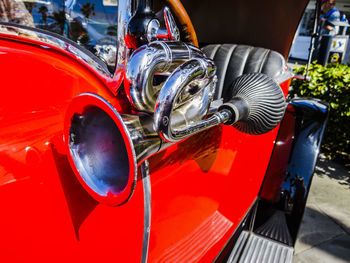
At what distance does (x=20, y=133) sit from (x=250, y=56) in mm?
1633

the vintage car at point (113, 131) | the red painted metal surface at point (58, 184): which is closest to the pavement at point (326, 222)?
the vintage car at point (113, 131)

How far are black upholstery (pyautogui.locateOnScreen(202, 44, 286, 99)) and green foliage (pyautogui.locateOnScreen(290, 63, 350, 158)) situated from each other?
5.28ft

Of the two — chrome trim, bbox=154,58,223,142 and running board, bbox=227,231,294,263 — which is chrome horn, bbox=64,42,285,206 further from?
running board, bbox=227,231,294,263

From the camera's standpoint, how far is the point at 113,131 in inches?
22.5

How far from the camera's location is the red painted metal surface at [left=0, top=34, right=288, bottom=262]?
0.52 m

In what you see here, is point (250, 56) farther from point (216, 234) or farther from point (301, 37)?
point (301, 37)

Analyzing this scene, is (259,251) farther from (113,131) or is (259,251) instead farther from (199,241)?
(113,131)

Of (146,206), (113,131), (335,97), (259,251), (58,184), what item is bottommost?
(259,251)

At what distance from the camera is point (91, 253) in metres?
0.61

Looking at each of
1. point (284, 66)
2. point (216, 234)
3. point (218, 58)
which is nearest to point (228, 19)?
point (218, 58)

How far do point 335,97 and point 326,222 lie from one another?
155cm

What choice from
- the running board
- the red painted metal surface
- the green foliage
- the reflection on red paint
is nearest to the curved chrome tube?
the red painted metal surface

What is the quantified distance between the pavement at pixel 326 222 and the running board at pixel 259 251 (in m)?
0.36

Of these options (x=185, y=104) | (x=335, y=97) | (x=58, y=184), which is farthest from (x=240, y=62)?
(x=335, y=97)
